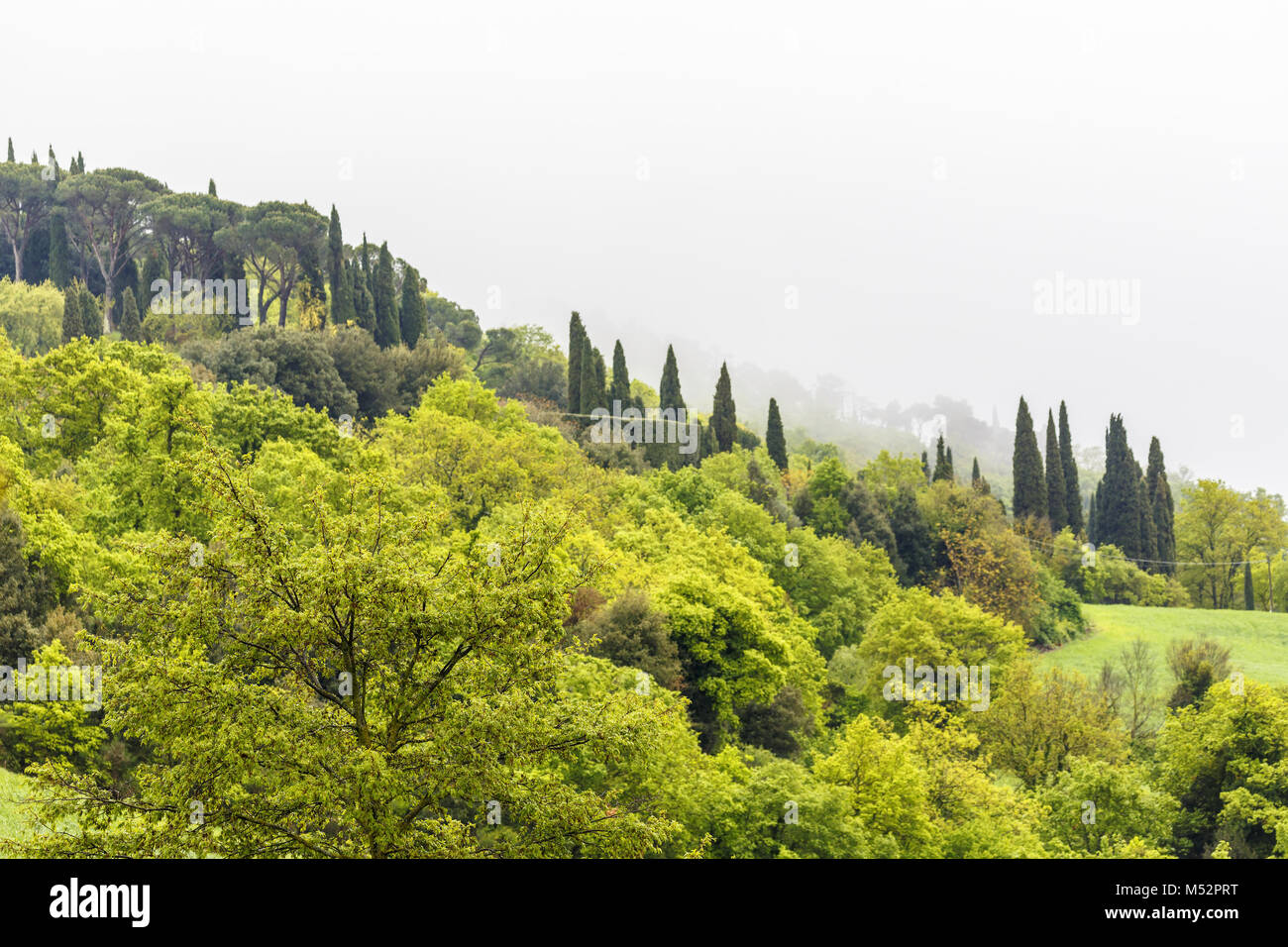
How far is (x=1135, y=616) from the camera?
7706 centimetres

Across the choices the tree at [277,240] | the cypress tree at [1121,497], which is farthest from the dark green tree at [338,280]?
the cypress tree at [1121,497]

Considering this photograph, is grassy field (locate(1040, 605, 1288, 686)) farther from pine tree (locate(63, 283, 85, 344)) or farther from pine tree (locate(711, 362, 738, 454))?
pine tree (locate(63, 283, 85, 344))

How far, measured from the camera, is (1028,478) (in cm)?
9356

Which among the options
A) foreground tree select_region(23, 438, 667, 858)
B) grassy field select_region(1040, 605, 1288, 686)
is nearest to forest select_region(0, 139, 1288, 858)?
→ foreground tree select_region(23, 438, 667, 858)

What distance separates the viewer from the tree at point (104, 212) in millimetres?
89812

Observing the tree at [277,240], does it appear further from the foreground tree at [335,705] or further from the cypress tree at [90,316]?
the foreground tree at [335,705]

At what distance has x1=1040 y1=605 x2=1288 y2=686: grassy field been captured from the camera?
64.4 metres

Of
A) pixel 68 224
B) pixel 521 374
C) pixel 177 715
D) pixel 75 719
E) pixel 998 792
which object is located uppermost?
pixel 68 224

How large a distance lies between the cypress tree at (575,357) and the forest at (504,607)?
0.32 m

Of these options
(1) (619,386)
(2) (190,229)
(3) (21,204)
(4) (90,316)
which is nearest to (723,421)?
(1) (619,386)

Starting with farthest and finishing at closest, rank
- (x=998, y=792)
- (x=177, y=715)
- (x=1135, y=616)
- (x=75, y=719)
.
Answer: (x=1135, y=616) → (x=998, y=792) → (x=75, y=719) → (x=177, y=715)
